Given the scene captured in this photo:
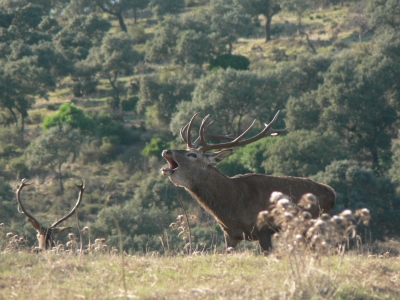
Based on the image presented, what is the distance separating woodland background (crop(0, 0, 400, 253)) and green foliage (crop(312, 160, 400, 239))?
0.33 feet

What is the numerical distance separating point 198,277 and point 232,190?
3747mm

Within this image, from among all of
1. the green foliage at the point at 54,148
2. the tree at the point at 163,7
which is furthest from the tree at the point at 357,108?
the tree at the point at 163,7

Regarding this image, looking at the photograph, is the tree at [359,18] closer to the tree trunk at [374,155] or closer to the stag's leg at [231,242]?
the tree trunk at [374,155]

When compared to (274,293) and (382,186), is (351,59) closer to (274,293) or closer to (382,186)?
(382,186)

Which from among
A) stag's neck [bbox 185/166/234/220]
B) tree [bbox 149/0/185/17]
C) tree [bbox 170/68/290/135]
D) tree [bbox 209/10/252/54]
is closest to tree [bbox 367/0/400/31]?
tree [bbox 209/10/252/54]

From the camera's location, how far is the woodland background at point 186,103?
48.5 m

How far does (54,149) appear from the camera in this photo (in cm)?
5472

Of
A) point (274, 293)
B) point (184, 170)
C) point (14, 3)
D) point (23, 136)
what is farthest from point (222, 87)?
point (274, 293)

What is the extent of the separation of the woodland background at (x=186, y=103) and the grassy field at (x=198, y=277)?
25.1 meters

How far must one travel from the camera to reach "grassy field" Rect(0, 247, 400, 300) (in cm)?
803

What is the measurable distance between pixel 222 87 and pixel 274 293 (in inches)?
2344

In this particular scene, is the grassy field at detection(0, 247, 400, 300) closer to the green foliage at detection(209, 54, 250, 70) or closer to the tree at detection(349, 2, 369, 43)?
the green foliage at detection(209, 54, 250, 70)

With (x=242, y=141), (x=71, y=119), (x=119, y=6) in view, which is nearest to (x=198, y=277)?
(x=242, y=141)

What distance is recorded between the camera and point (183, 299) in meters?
7.95
